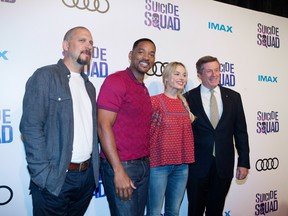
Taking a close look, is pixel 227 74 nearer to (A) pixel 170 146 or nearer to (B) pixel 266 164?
(B) pixel 266 164

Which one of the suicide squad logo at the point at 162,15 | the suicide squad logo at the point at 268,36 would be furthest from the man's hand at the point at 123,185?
the suicide squad logo at the point at 268,36

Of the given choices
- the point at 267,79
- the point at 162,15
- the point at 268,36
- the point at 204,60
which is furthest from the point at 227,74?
the point at 162,15

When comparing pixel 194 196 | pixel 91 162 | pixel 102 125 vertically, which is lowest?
pixel 194 196

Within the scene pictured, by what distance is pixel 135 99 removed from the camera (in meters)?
1.85

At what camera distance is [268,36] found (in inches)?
137

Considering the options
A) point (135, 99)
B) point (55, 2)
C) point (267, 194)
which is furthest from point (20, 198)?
point (267, 194)

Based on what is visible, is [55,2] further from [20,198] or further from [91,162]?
[20,198]

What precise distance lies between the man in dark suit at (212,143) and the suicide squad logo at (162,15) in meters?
0.58

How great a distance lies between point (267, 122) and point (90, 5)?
247cm

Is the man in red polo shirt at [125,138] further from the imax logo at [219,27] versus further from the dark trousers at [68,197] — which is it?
the imax logo at [219,27]

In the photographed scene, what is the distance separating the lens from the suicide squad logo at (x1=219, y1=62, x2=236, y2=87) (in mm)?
3102

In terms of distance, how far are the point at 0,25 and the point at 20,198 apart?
128 cm

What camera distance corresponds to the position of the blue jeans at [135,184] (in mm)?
1757

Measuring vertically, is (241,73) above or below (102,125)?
above
